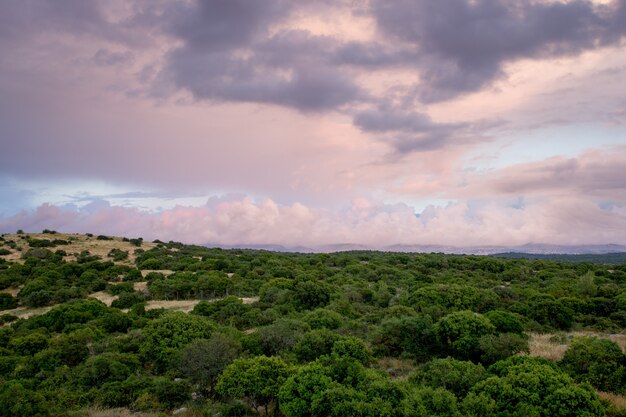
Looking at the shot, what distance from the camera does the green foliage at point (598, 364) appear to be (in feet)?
70.9

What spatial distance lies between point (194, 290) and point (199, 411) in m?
34.8

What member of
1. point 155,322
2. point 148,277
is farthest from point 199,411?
point 148,277

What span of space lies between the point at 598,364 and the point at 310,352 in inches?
617

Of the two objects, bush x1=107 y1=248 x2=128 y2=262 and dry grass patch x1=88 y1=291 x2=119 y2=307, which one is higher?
bush x1=107 y1=248 x2=128 y2=262

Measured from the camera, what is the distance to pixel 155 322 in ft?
102

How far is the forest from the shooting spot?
1819cm

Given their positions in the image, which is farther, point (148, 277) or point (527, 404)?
point (148, 277)

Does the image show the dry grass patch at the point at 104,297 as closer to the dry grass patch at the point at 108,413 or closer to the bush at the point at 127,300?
the bush at the point at 127,300

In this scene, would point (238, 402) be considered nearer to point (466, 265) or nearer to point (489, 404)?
point (489, 404)

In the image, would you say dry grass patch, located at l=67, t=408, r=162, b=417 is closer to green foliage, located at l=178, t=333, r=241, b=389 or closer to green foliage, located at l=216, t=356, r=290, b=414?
green foliage, located at l=178, t=333, r=241, b=389

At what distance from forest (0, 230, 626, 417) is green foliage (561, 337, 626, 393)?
0.22 ft

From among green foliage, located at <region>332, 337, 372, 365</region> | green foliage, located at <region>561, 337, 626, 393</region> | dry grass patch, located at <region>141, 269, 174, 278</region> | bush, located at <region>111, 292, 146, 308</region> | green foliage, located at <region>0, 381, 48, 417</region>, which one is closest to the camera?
green foliage, located at <region>0, 381, 48, 417</region>

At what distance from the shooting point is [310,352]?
25.6 m

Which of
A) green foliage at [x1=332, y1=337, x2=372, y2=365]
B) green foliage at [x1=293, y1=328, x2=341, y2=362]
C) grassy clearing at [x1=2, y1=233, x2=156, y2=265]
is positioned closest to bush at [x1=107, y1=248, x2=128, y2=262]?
grassy clearing at [x1=2, y1=233, x2=156, y2=265]
